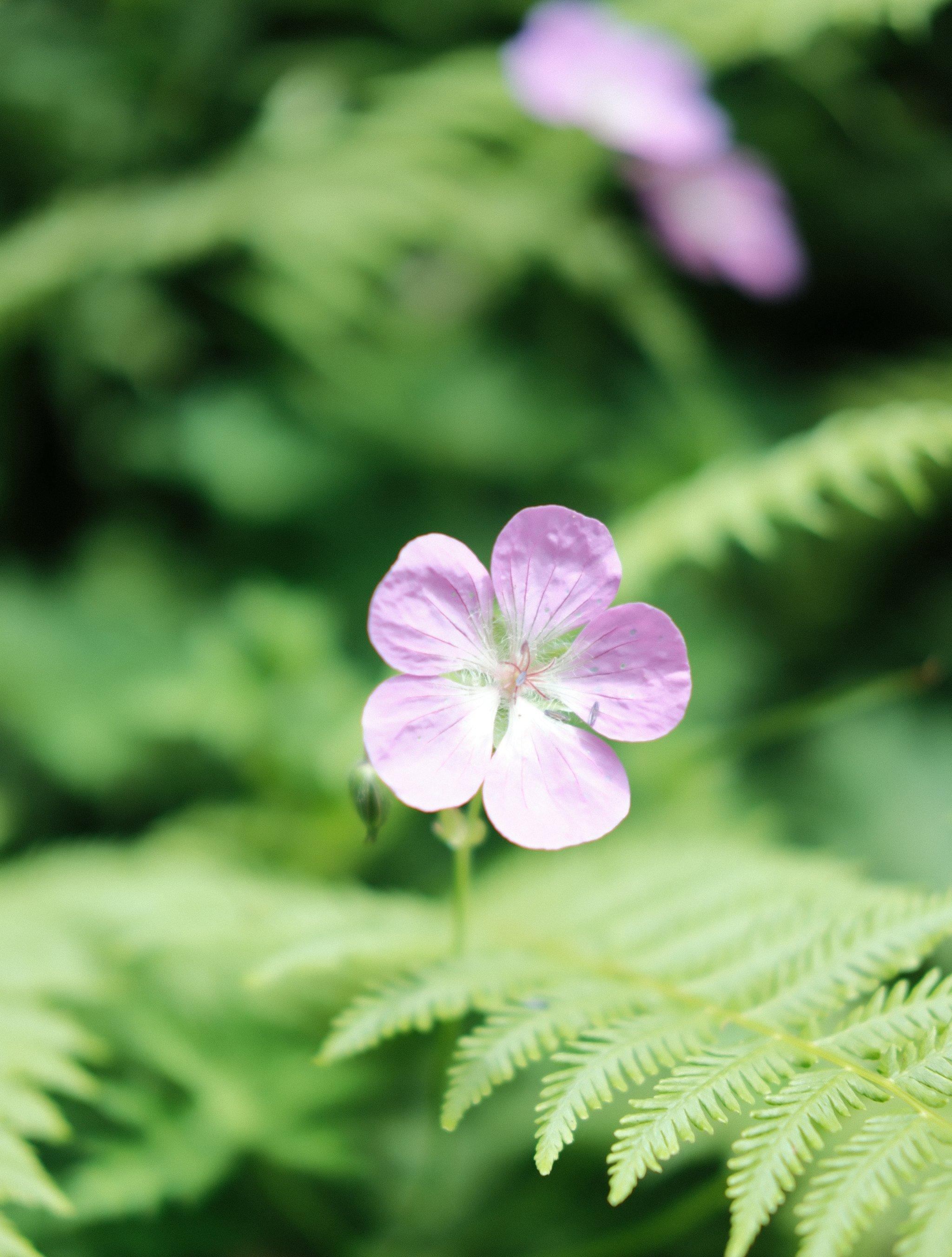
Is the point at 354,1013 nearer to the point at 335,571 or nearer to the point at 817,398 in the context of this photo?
the point at 335,571

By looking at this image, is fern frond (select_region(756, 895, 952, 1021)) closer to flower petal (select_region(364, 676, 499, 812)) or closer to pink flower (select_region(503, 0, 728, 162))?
flower petal (select_region(364, 676, 499, 812))

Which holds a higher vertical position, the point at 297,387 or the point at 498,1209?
the point at 297,387

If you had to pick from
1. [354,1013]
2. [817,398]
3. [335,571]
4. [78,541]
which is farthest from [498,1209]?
[817,398]

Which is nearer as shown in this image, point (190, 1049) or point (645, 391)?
point (190, 1049)

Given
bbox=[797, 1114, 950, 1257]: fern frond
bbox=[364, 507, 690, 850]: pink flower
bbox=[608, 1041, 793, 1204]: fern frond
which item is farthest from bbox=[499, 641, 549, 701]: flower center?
bbox=[797, 1114, 950, 1257]: fern frond

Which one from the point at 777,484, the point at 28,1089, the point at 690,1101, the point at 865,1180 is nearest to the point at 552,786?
the point at 690,1101
